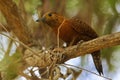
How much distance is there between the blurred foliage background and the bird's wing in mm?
149

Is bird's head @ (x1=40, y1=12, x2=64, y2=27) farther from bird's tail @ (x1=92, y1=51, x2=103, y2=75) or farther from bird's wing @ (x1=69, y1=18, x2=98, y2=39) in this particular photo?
bird's tail @ (x1=92, y1=51, x2=103, y2=75)

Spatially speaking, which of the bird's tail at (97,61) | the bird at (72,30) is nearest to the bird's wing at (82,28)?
the bird at (72,30)

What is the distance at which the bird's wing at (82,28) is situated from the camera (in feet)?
7.27

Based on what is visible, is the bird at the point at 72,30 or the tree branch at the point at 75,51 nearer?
the tree branch at the point at 75,51

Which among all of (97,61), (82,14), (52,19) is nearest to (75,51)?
(97,61)

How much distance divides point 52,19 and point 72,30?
0.14 m

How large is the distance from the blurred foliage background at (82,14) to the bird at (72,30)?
0.28ft

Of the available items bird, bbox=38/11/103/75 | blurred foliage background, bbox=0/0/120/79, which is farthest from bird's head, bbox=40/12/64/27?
blurred foliage background, bbox=0/0/120/79

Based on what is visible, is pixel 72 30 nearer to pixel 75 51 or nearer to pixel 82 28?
pixel 82 28

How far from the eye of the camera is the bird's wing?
221cm

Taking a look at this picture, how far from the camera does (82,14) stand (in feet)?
8.14

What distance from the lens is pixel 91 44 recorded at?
6.23ft

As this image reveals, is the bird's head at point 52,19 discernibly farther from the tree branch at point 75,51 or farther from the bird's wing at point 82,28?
the tree branch at point 75,51

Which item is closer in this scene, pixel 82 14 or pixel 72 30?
pixel 72 30
